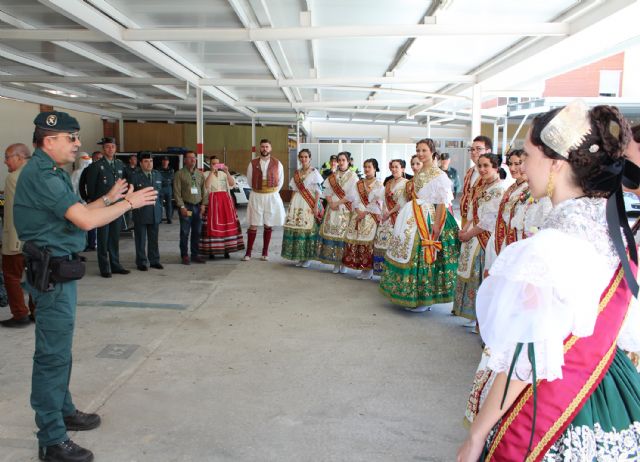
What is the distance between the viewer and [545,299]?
1.16 metres

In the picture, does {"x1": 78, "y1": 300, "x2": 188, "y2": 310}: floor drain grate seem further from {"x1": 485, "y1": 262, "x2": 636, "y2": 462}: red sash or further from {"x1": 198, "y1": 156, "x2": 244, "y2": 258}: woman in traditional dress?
{"x1": 485, "y1": 262, "x2": 636, "y2": 462}: red sash

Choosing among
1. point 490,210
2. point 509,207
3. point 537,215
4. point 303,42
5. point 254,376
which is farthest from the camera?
point 303,42

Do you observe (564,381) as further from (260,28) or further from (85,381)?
(260,28)

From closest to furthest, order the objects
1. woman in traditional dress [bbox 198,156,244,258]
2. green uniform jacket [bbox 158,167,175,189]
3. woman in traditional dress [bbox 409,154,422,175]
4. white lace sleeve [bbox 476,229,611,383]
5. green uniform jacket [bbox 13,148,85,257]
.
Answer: white lace sleeve [bbox 476,229,611,383] < green uniform jacket [bbox 13,148,85,257] < woman in traditional dress [bbox 409,154,422,175] < woman in traditional dress [bbox 198,156,244,258] < green uniform jacket [bbox 158,167,175,189]

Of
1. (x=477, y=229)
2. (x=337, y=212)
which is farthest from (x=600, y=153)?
(x=337, y=212)

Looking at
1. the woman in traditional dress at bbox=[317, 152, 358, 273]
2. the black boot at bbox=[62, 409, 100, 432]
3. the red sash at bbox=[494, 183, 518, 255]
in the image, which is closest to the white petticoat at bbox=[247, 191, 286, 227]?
the woman in traditional dress at bbox=[317, 152, 358, 273]

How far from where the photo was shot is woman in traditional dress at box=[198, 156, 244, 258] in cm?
746

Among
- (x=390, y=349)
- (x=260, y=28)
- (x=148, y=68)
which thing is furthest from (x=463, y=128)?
(x=390, y=349)

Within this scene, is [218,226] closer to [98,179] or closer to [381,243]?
[98,179]

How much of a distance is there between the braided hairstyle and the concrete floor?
1770 mm

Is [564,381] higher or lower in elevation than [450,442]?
higher

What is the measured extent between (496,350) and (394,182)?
16.3 feet

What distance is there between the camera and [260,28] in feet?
19.1

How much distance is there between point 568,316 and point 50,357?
2.18 m
